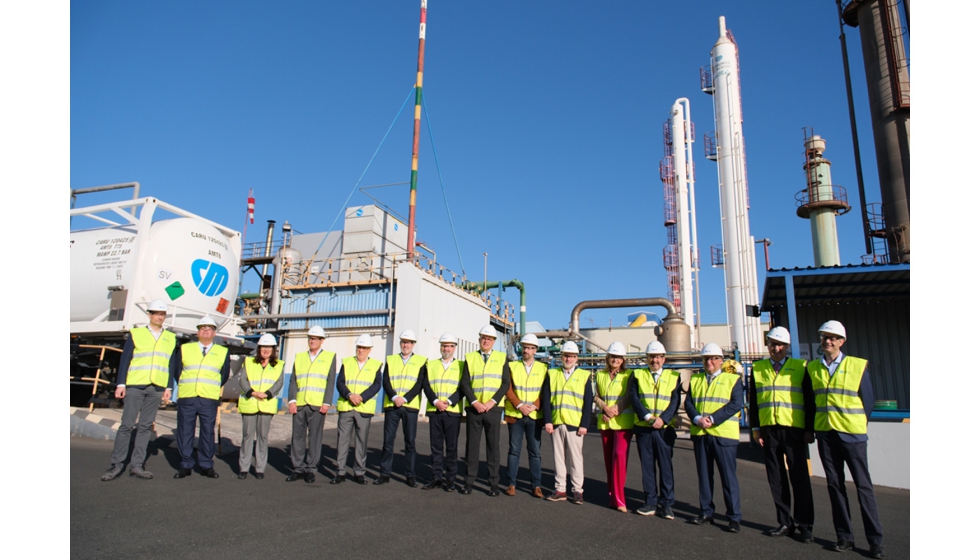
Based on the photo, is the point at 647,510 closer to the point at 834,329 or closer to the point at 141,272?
the point at 834,329

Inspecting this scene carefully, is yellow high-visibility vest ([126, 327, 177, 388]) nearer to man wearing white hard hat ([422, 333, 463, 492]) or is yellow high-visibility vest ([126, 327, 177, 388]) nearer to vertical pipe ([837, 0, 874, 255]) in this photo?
man wearing white hard hat ([422, 333, 463, 492])

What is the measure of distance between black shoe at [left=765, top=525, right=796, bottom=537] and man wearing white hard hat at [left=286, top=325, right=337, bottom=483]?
201 inches

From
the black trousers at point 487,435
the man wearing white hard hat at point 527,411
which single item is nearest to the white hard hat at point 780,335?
the man wearing white hard hat at point 527,411

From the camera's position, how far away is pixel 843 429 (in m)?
5.10

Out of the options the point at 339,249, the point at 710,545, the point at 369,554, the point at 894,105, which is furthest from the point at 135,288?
the point at 894,105

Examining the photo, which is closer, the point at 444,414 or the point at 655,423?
the point at 655,423

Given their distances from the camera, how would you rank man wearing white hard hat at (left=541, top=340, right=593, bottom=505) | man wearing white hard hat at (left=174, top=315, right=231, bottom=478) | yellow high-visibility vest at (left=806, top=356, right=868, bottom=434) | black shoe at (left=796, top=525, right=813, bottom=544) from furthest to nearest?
man wearing white hard hat at (left=174, top=315, right=231, bottom=478) < man wearing white hard hat at (left=541, top=340, right=593, bottom=505) < black shoe at (left=796, top=525, right=813, bottom=544) < yellow high-visibility vest at (left=806, top=356, right=868, bottom=434)

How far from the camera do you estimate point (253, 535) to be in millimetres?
→ 4586

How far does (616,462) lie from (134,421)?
5671 mm

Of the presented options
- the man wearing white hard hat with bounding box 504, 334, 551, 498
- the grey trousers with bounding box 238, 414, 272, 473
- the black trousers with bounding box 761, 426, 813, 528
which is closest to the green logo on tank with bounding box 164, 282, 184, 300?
the grey trousers with bounding box 238, 414, 272, 473

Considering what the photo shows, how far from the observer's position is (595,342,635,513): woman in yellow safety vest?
245 inches

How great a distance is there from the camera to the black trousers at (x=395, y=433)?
23.1 feet

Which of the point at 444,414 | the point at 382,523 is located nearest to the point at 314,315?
the point at 444,414

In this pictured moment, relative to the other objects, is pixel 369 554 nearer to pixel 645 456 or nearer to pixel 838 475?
pixel 645 456
